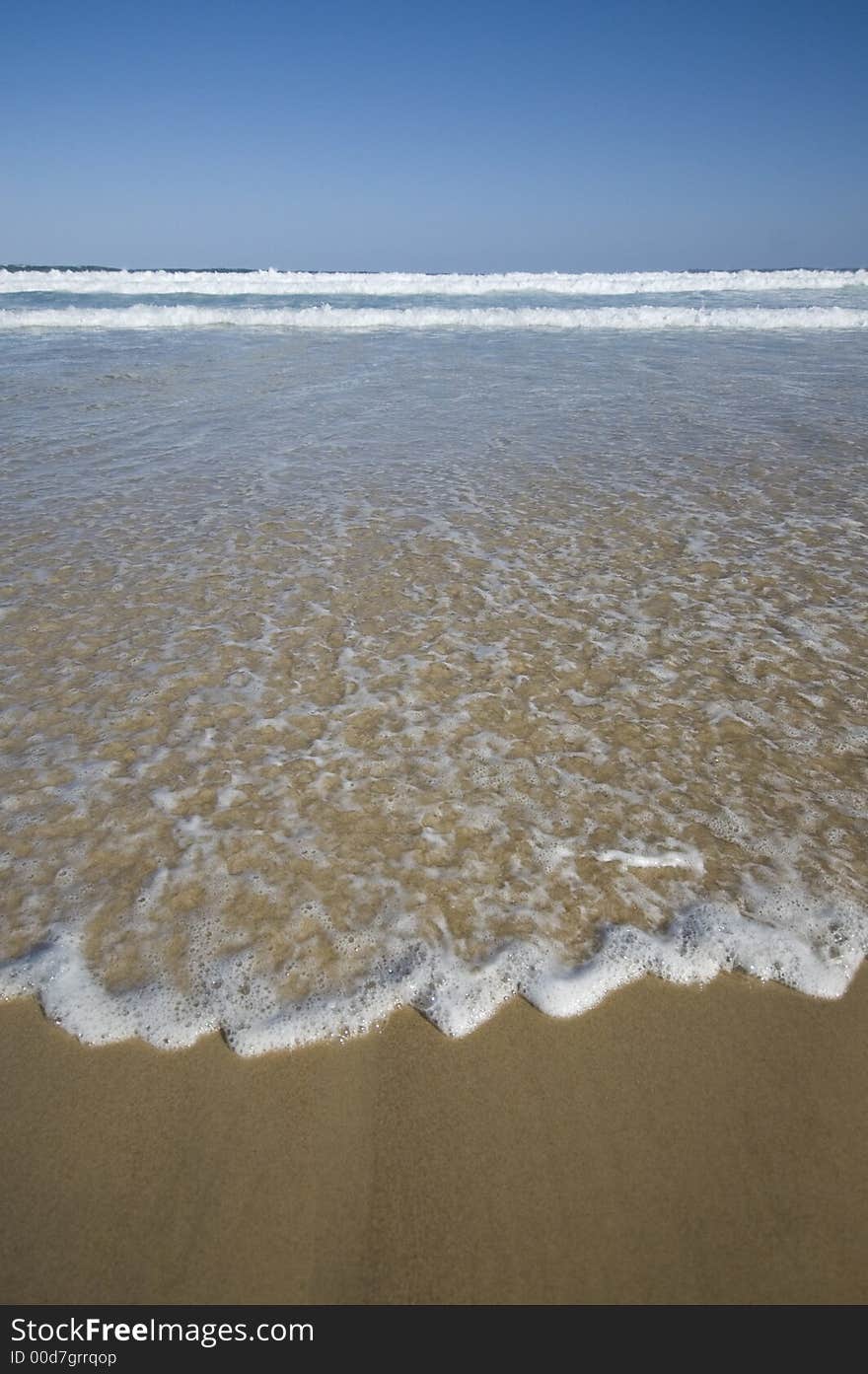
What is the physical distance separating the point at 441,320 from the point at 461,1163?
1923cm

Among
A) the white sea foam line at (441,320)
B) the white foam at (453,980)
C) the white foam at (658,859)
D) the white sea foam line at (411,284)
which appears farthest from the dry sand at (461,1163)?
the white sea foam line at (411,284)

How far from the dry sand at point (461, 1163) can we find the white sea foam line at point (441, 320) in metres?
17.5

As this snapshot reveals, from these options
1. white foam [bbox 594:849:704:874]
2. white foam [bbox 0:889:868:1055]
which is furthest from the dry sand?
white foam [bbox 594:849:704:874]

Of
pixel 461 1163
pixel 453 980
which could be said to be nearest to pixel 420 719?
pixel 453 980

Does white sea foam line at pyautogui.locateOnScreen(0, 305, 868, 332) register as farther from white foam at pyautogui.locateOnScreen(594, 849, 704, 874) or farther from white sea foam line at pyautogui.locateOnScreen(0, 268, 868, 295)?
white foam at pyautogui.locateOnScreen(594, 849, 704, 874)

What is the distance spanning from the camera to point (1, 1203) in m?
1.55

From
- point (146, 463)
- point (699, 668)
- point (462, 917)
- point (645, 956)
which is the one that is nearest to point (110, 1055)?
point (462, 917)

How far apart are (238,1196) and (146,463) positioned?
578 cm

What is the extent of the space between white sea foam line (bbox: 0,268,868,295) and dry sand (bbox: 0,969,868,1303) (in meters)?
27.7

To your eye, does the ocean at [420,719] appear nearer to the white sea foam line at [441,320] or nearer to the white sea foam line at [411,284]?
the white sea foam line at [441,320]

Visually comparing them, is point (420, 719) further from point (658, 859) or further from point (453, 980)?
point (453, 980)

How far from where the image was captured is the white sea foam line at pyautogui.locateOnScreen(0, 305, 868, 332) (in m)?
17.2

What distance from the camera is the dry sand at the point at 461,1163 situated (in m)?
1.44

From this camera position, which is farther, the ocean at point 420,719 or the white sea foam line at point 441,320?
the white sea foam line at point 441,320
